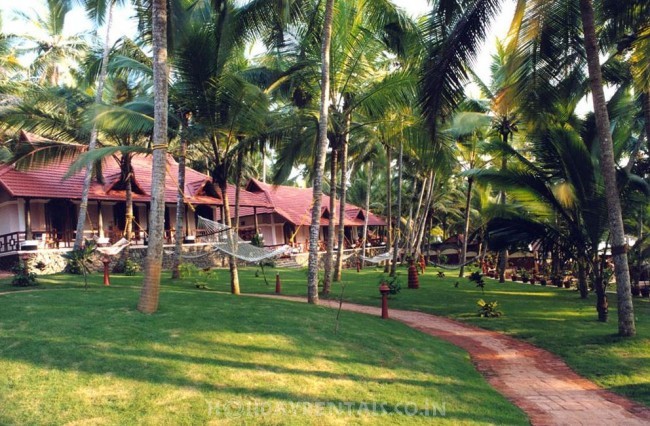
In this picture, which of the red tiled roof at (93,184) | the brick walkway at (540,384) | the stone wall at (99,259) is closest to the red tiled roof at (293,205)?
the red tiled roof at (93,184)

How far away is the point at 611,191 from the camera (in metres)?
7.49

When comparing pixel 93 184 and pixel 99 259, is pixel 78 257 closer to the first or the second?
pixel 99 259

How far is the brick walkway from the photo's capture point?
4.89 meters

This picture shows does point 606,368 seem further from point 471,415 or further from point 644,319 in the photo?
point 644,319

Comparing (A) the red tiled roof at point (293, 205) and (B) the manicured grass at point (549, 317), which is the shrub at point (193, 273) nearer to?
(B) the manicured grass at point (549, 317)

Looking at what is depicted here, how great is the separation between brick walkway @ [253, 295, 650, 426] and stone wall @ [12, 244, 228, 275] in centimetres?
881

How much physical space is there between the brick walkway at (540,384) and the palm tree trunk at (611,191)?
1379 millimetres

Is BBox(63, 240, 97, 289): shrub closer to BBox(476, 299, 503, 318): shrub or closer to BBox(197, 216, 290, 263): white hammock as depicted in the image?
BBox(197, 216, 290, 263): white hammock

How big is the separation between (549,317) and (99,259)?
1403cm

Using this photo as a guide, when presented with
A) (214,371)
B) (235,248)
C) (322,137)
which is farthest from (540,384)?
(235,248)

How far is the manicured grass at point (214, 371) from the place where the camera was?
3973 mm

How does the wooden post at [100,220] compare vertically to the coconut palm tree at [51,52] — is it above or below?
below

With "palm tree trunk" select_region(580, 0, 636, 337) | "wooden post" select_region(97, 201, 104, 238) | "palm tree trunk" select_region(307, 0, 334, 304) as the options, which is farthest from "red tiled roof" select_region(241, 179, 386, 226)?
"palm tree trunk" select_region(580, 0, 636, 337)

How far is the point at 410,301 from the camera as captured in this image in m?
12.2
